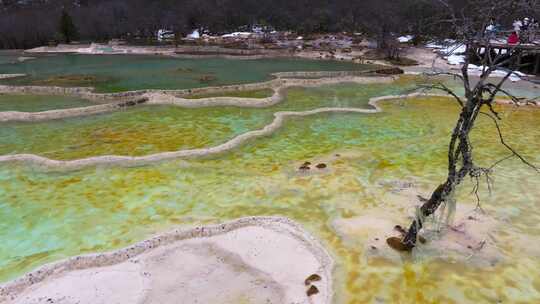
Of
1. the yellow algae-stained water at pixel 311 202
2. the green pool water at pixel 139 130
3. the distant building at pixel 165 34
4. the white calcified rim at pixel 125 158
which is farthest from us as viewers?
the distant building at pixel 165 34

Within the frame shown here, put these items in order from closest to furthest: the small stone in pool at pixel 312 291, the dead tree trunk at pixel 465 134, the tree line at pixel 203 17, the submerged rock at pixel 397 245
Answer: the dead tree trunk at pixel 465 134
the small stone in pool at pixel 312 291
the submerged rock at pixel 397 245
the tree line at pixel 203 17

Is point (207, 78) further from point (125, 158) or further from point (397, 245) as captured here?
point (397, 245)

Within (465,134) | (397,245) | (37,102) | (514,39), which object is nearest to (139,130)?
(37,102)

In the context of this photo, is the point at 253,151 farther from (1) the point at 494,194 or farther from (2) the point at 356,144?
(1) the point at 494,194

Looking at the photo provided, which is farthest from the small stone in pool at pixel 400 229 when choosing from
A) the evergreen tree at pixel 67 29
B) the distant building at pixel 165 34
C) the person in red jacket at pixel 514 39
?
the distant building at pixel 165 34

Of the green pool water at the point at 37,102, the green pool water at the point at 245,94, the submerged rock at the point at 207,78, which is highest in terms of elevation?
the submerged rock at the point at 207,78

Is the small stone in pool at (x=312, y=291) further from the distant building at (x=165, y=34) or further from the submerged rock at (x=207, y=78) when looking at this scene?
the distant building at (x=165, y=34)

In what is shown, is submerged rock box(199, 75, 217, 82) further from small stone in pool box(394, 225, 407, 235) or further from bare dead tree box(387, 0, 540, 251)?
bare dead tree box(387, 0, 540, 251)
